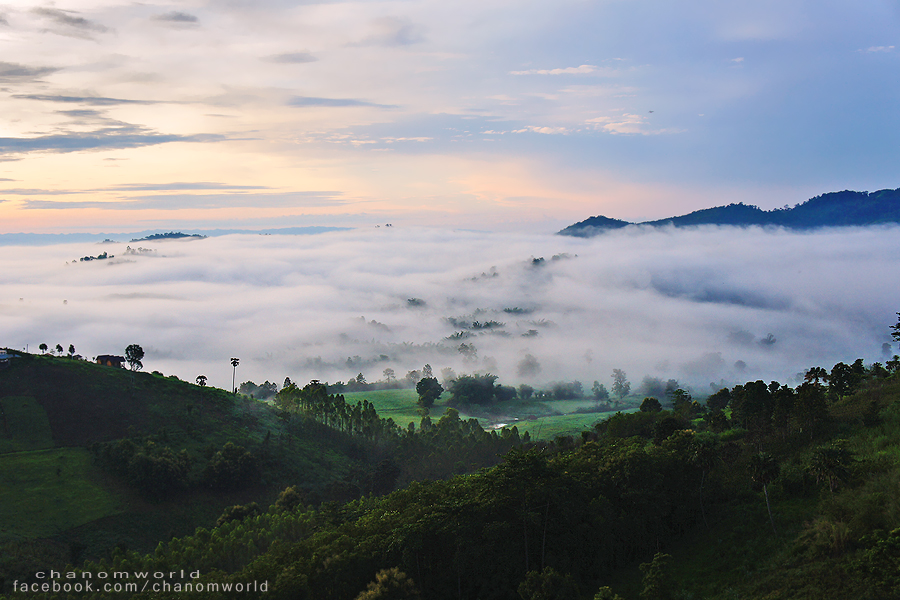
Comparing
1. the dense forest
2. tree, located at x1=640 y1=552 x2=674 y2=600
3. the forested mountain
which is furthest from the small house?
tree, located at x1=640 y1=552 x2=674 y2=600

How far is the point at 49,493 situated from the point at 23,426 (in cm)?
3049

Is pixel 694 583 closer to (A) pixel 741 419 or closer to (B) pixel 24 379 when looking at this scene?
(A) pixel 741 419

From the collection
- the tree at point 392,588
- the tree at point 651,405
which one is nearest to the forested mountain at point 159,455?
the tree at point 651,405

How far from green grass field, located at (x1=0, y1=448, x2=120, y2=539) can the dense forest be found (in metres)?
16.5

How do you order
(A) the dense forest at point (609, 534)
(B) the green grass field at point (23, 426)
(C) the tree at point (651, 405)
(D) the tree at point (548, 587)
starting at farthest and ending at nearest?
(C) the tree at point (651, 405), (B) the green grass field at point (23, 426), (A) the dense forest at point (609, 534), (D) the tree at point (548, 587)

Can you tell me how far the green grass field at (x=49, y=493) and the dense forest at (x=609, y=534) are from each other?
648 inches

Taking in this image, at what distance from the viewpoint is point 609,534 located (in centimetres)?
6512

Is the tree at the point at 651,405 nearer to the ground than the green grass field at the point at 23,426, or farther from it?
nearer to the ground

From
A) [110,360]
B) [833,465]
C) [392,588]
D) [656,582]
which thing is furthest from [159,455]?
[833,465]

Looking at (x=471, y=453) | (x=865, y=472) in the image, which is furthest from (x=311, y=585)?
(x=471, y=453)

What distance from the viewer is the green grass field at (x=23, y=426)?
12216 centimetres

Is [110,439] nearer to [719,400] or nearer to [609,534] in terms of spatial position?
[609,534]

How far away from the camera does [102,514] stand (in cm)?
10469

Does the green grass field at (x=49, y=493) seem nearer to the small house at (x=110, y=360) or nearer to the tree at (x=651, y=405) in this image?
the small house at (x=110, y=360)
